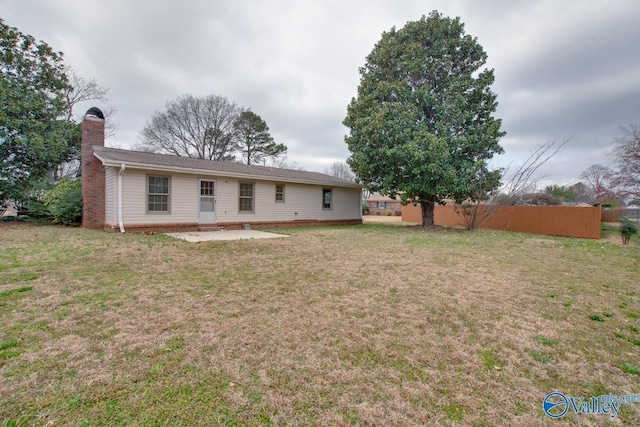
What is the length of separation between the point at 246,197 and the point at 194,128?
60.4 feet

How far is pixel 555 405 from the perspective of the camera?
6.44 feet

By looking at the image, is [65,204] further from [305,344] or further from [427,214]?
[427,214]

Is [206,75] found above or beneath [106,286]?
above

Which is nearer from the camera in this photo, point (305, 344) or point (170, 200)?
point (305, 344)

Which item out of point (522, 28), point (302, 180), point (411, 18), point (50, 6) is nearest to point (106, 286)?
point (302, 180)

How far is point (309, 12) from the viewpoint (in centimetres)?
1045

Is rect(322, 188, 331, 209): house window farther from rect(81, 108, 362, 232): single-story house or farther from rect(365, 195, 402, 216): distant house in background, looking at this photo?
rect(365, 195, 402, 216): distant house in background

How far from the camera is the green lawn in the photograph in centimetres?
184

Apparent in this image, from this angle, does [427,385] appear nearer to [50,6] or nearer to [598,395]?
[598,395]

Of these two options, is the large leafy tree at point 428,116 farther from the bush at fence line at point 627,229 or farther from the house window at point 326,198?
the bush at fence line at point 627,229

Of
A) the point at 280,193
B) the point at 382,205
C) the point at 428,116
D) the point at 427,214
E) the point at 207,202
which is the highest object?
the point at 428,116

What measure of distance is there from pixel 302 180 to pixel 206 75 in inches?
353

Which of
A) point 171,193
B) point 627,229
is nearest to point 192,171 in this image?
point 171,193

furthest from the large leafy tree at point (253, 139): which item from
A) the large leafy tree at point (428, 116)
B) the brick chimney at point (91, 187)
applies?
the brick chimney at point (91, 187)
